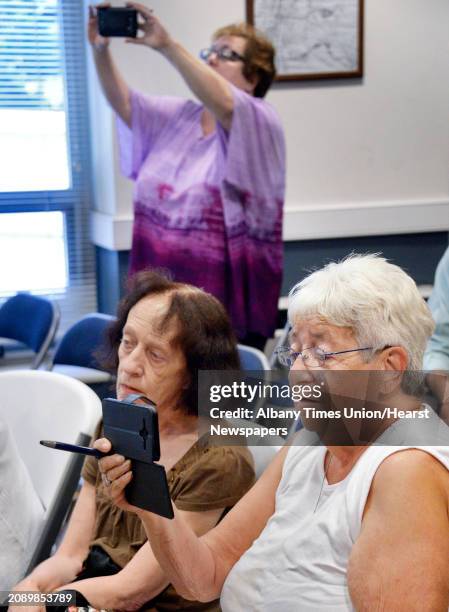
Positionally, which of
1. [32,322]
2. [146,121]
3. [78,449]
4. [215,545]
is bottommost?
[32,322]

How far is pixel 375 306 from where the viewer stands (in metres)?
1.20

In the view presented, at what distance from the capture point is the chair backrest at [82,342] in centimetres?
290

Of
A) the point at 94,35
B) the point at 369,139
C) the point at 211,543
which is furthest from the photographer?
the point at 369,139

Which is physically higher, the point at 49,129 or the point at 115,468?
the point at 49,129

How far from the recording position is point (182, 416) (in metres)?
1.60

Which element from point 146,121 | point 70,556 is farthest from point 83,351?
point 70,556

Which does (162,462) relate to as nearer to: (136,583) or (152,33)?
(136,583)

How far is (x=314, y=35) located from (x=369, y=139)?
54 cm

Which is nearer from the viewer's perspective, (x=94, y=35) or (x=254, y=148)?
(x=254, y=148)

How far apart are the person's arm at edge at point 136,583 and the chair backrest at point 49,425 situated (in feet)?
1.12

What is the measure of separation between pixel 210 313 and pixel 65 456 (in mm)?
523

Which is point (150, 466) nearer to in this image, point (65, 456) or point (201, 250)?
point (65, 456)

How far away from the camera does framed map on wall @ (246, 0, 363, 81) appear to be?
396 cm

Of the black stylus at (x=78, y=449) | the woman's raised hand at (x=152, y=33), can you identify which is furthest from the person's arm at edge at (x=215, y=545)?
the woman's raised hand at (x=152, y=33)
